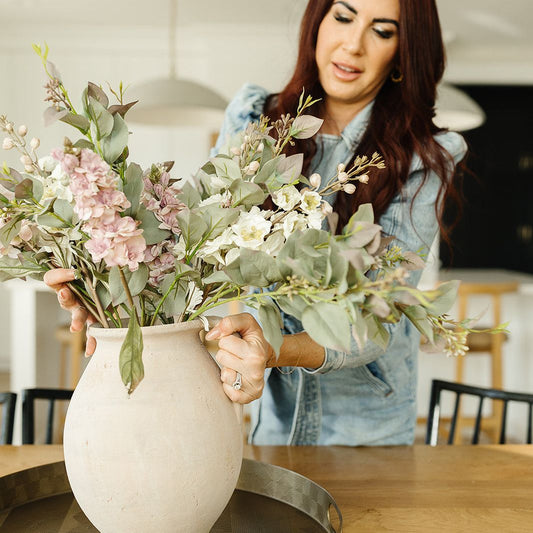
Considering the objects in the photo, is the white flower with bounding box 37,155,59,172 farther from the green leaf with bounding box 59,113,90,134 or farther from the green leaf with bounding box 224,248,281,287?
the green leaf with bounding box 224,248,281,287

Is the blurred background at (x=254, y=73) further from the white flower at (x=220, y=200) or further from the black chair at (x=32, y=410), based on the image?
the white flower at (x=220, y=200)

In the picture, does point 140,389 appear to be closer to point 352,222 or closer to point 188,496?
point 188,496

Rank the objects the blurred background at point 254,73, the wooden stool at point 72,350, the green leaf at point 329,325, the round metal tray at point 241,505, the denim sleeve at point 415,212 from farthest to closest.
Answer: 1. the blurred background at point 254,73
2. the wooden stool at point 72,350
3. the denim sleeve at point 415,212
4. the round metal tray at point 241,505
5. the green leaf at point 329,325

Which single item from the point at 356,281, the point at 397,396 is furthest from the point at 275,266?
the point at 397,396

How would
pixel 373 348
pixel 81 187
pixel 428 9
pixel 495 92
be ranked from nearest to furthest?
1. pixel 81 187
2. pixel 373 348
3. pixel 428 9
4. pixel 495 92

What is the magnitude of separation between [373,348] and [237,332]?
11.4 inches

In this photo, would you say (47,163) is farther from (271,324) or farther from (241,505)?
(241,505)

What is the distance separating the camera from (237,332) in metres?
Result: 0.66

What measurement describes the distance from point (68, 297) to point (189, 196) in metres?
0.17

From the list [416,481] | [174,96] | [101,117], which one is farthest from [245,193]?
[174,96]

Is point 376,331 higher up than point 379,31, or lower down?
lower down

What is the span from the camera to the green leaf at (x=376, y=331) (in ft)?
1.78

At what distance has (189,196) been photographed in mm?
623

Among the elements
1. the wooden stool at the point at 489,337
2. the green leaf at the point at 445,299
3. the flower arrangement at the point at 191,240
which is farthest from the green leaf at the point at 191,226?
the wooden stool at the point at 489,337
